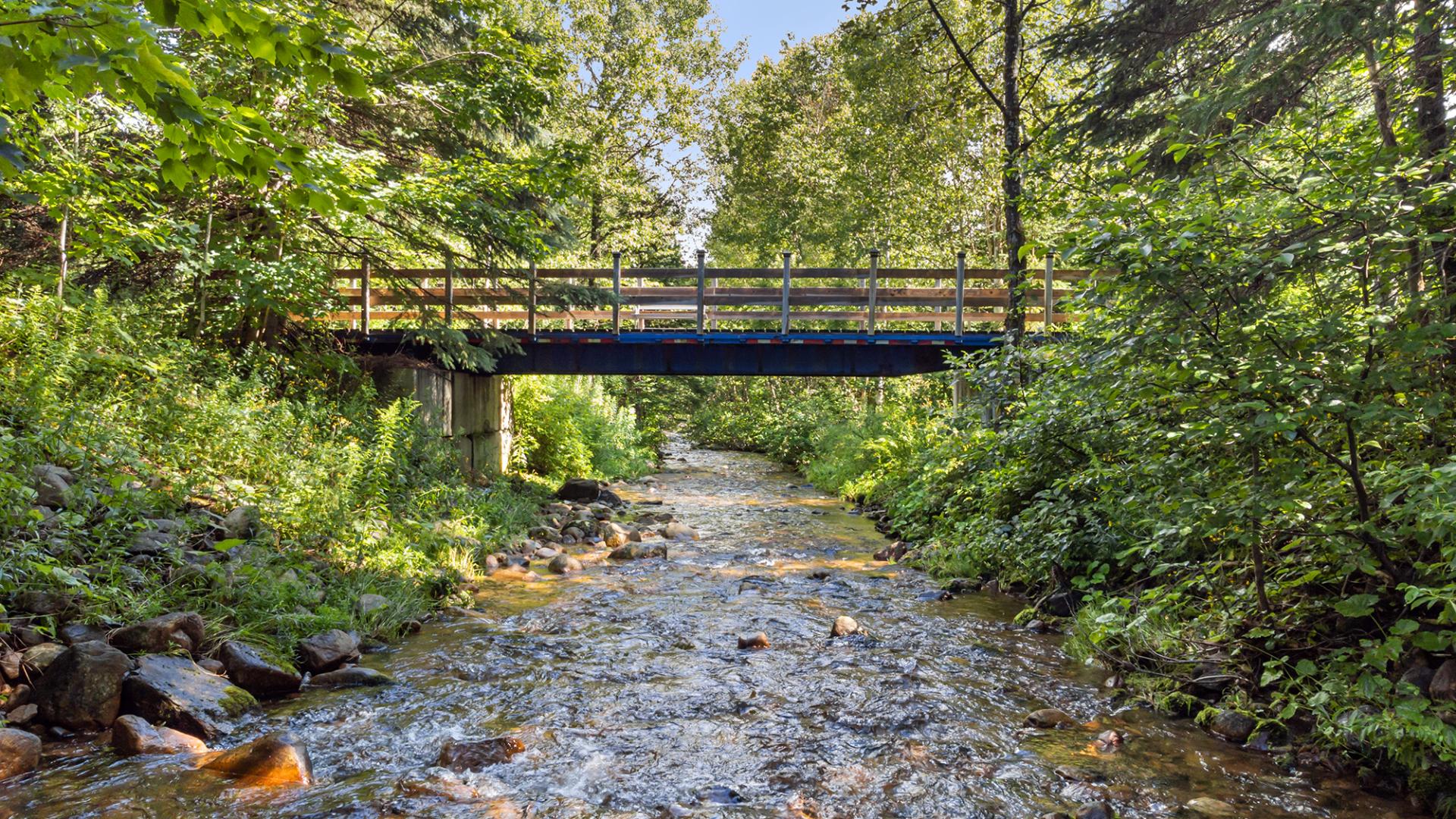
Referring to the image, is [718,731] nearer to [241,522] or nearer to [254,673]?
[254,673]

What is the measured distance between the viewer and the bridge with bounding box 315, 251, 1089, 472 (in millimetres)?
14891

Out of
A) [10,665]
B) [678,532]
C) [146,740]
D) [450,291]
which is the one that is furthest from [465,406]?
[146,740]

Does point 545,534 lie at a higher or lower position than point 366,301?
lower

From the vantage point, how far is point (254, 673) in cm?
596

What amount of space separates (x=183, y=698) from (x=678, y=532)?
8.74 metres

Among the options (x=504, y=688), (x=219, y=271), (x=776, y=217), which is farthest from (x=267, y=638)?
(x=776, y=217)

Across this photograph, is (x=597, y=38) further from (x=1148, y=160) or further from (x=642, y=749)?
(x=642, y=749)

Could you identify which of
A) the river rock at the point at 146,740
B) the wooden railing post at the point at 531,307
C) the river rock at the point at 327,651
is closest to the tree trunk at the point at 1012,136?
the wooden railing post at the point at 531,307

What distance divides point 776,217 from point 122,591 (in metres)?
29.9

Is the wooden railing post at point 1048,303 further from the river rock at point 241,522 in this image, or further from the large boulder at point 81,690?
the large boulder at point 81,690

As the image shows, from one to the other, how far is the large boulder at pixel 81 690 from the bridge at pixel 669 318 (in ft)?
30.0

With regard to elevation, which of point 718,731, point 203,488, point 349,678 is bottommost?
point 718,731

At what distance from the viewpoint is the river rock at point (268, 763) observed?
4664 millimetres

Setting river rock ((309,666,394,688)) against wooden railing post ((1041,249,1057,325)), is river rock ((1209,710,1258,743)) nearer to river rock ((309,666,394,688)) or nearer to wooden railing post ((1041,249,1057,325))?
river rock ((309,666,394,688))
